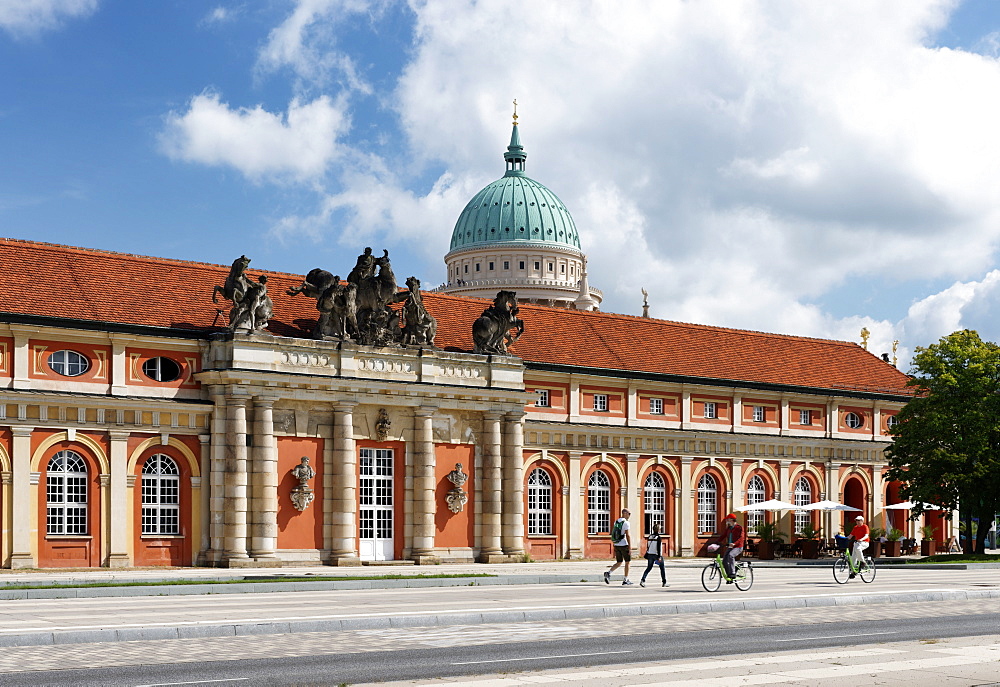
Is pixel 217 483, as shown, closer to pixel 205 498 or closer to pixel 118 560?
pixel 205 498

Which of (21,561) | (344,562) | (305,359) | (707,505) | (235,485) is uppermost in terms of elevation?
(305,359)

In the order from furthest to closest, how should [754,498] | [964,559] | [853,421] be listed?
[853,421] → [754,498] → [964,559]

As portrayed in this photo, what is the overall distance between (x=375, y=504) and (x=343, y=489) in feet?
7.17

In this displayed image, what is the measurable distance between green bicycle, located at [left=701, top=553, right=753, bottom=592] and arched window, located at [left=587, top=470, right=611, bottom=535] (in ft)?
78.8

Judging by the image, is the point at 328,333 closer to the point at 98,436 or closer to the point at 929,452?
the point at 98,436

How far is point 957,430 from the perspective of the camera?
5791 centimetres

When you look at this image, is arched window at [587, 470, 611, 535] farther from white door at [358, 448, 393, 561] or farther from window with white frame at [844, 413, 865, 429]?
window with white frame at [844, 413, 865, 429]

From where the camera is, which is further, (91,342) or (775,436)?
(775,436)

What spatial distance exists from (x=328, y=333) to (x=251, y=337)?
11.8 feet

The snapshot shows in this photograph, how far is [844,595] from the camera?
103 feet

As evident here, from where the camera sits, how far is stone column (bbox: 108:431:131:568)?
4466 cm

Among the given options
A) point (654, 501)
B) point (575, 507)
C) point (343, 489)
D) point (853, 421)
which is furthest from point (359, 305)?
point (853, 421)

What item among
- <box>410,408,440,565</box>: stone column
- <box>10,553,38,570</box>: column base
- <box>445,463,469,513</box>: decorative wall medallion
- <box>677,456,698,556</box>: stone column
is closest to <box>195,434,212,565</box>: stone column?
<box>10,553,38,570</box>: column base

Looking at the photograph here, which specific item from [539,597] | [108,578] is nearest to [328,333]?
[108,578]
